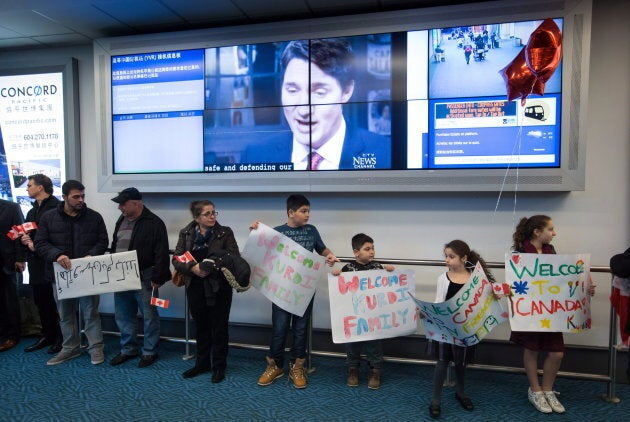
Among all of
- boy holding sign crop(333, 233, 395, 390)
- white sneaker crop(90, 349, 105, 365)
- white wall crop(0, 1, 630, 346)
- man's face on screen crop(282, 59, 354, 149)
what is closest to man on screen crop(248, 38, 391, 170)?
man's face on screen crop(282, 59, 354, 149)

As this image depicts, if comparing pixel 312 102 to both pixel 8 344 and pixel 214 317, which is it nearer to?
pixel 214 317

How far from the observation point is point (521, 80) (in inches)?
110

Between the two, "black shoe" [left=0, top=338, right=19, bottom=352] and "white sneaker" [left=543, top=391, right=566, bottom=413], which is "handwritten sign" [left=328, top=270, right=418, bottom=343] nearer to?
"white sneaker" [left=543, top=391, right=566, bottom=413]

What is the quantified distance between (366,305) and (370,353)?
40 centimetres

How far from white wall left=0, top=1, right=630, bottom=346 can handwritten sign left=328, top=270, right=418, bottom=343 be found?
65 centimetres

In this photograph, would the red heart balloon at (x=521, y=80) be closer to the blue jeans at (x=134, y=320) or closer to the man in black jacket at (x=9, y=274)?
the blue jeans at (x=134, y=320)

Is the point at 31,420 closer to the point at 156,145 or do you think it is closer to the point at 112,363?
the point at 112,363

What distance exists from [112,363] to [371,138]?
110 inches

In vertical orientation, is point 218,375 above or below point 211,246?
below

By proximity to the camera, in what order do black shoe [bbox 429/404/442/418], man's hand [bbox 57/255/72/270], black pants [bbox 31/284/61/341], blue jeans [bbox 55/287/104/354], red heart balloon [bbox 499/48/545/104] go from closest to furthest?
black shoe [bbox 429/404/442/418] → red heart balloon [bbox 499/48/545/104] → man's hand [bbox 57/255/72/270] → blue jeans [bbox 55/287/104/354] → black pants [bbox 31/284/61/341]

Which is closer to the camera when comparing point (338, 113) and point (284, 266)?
point (284, 266)

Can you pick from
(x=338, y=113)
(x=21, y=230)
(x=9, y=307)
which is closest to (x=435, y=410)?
(x=338, y=113)

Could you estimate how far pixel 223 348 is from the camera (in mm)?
3236

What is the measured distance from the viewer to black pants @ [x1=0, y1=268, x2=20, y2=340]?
3973mm
